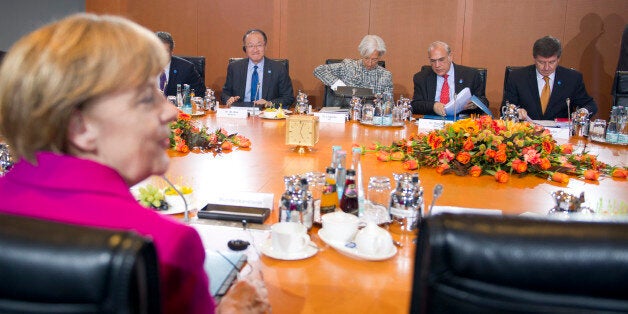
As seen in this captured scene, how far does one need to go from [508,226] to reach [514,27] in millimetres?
6093

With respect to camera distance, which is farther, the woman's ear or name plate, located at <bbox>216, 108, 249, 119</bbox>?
name plate, located at <bbox>216, 108, 249, 119</bbox>

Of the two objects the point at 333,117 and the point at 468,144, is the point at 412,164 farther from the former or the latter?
the point at 333,117

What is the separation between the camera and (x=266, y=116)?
4.01 meters

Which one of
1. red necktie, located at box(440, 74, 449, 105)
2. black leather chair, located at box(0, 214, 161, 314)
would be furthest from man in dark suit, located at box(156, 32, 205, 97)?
black leather chair, located at box(0, 214, 161, 314)

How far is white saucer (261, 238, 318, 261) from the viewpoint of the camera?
145 cm

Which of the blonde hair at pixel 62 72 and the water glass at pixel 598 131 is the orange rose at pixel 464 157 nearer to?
the water glass at pixel 598 131

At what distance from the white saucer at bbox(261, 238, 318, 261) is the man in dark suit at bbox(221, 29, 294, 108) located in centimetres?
361

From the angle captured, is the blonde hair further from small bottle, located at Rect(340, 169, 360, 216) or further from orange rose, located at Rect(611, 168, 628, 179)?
orange rose, located at Rect(611, 168, 628, 179)

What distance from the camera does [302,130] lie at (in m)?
2.81

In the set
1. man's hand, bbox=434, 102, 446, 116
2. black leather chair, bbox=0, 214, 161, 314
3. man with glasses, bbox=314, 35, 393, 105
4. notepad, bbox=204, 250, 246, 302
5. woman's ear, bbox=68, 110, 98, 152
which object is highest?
man with glasses, bbox=314, 35, 393, 105

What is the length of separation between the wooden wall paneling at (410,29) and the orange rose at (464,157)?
410 centimetres

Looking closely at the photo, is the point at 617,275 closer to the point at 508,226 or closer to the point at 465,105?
the point at 508,226

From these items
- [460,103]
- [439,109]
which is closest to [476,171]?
[460,103]

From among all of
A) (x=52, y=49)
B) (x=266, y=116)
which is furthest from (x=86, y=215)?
(x=266, y=116)
